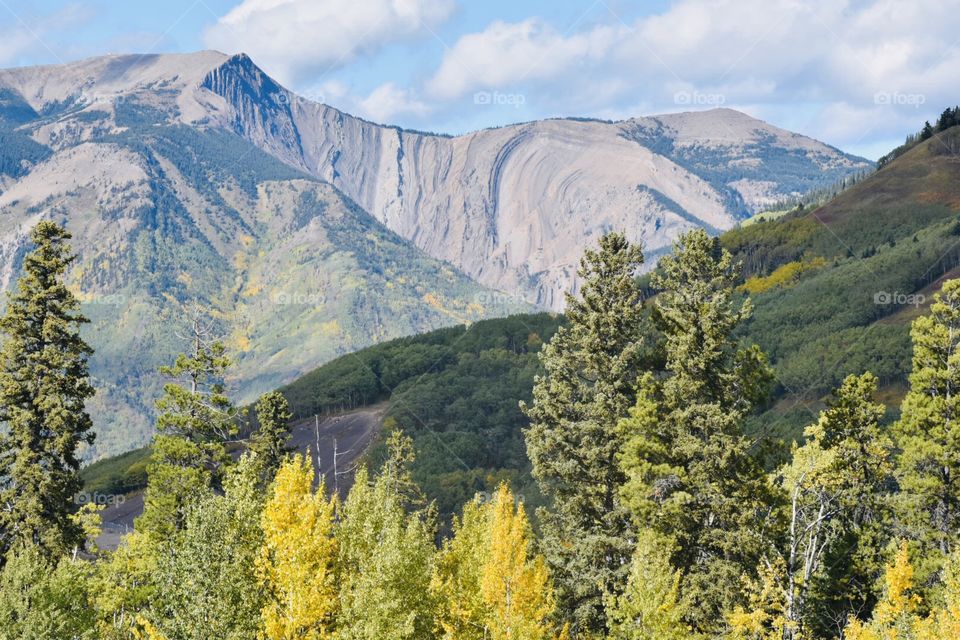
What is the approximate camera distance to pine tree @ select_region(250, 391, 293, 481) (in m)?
68.9

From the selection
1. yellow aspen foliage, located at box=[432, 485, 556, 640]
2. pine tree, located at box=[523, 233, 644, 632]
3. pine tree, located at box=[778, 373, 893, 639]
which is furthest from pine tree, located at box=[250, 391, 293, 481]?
pine tree, located at box=[778, 373, 893, 639]

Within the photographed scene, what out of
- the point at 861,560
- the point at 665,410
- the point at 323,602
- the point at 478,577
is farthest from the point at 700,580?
the point at 861,560

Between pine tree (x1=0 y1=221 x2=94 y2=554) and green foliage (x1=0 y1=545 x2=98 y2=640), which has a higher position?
pine tree (x1=0 y1=221 x2=94 y2=554)

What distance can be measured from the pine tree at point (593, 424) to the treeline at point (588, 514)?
0.35 feet

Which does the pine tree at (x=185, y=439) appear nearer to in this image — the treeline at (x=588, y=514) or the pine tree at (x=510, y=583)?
the treeline at (x=588, y=514)

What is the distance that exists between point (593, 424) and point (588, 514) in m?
4.26

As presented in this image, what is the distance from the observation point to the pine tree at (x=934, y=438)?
37750 mm

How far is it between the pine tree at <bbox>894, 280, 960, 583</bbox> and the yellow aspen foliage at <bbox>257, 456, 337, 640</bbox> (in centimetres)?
2720

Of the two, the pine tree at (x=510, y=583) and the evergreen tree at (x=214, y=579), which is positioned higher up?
the evergreen tree at (x=214, y=579)

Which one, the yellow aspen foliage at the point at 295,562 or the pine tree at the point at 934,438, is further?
the pine tree at the point at 934,438

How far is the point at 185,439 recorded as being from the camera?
41.9m

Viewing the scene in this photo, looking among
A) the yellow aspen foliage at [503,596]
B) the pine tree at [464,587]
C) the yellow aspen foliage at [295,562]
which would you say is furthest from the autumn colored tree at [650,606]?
the yellow aspen foliage at [295,562]

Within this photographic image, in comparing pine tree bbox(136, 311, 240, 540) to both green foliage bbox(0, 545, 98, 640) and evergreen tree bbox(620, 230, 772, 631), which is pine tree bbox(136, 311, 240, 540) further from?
evergreen tree bbox(620, 230, 772, 631)

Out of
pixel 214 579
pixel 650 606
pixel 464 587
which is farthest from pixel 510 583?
pixel 214 579
